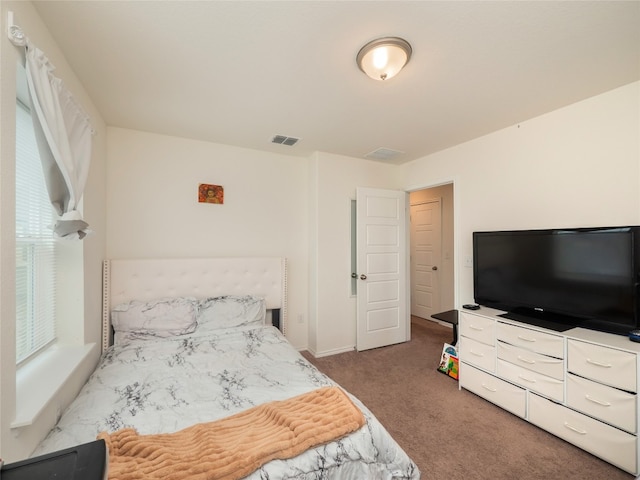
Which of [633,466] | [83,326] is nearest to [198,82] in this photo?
[83,326]

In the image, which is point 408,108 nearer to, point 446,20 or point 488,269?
point 446,20

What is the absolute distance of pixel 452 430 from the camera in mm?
2027

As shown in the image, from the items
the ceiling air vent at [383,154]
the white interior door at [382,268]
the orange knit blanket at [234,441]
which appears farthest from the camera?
the white interior door at [382,268]

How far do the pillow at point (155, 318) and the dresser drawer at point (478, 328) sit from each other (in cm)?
250

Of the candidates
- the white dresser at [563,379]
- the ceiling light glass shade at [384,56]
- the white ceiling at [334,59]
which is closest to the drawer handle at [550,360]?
the white dresser at [563,379]

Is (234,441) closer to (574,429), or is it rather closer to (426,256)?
(574,429)

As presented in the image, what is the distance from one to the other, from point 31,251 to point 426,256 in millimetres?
4948

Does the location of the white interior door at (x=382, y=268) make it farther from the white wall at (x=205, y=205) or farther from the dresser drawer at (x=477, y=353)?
the dresser drawer at (x=477, y=353)

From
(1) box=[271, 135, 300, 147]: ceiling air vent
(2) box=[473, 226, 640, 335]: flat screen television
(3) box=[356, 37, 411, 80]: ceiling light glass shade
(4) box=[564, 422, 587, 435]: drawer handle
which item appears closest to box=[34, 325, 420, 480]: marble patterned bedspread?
(4) box=[564, 422, 587, 435]: drawer handle

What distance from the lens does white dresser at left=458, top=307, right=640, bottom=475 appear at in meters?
1.62

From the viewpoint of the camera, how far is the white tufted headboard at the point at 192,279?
256 cm

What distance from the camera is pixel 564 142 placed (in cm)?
224

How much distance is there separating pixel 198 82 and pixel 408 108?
5.36 feet

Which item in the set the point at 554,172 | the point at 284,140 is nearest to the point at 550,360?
the point at 554,172
